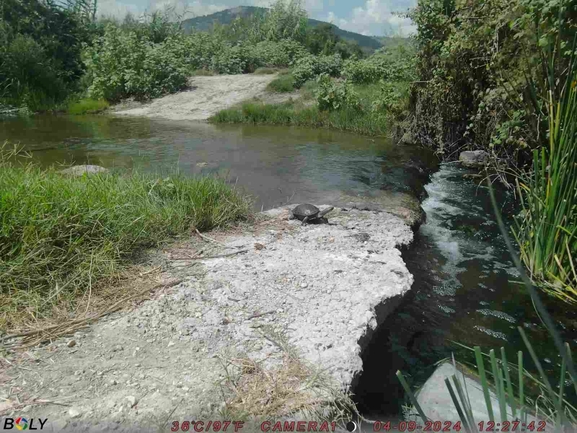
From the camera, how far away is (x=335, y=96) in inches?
507

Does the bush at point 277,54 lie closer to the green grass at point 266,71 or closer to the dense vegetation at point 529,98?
the green grass at point 266,71

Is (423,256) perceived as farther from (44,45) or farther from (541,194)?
(44,45)

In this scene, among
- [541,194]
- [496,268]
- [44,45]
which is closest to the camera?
[541,194]

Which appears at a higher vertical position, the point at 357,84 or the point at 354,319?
the point at 357,84

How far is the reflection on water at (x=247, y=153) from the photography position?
7020 millimetres

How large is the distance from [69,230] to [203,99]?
12807mm

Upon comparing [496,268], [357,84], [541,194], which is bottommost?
[496,268]

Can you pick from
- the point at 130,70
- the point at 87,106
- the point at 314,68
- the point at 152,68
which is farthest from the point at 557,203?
the point at 130,70

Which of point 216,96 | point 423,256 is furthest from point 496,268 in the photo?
point 216,96

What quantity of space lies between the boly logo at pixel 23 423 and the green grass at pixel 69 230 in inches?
33.7

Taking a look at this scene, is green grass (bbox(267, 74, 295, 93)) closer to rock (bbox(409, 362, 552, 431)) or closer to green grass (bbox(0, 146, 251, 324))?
green grass (bbox(0, 146, 251, 324))

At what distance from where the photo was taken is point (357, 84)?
591 inches

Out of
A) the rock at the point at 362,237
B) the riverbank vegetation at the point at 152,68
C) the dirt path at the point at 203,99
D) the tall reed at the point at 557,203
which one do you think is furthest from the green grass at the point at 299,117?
the tall reed at the point at 557,203

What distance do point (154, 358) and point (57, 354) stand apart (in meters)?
0.56
